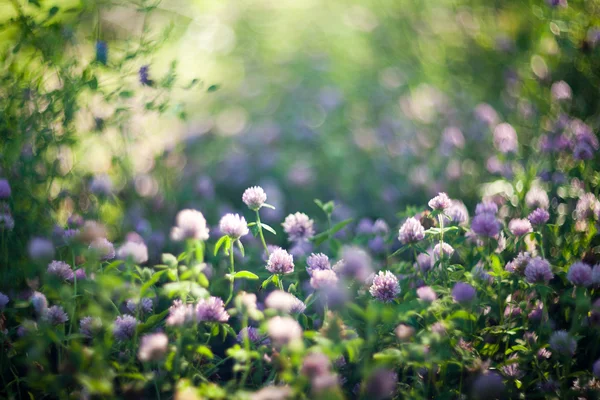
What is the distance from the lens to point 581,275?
3.66ft

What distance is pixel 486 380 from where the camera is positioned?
0.98 metres

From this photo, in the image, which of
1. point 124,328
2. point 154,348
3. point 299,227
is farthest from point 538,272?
point 124,328

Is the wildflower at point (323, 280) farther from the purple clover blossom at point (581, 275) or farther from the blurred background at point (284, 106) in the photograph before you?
the blurred background at point (284, 106)

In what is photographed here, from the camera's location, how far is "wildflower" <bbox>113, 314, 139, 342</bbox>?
111cm

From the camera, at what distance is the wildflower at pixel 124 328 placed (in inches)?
43.6

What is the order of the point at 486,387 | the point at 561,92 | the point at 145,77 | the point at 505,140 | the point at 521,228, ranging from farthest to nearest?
the point at 561,92, the point at 505,140, the point at 145,77, the point at 521,228, the point at 486,387

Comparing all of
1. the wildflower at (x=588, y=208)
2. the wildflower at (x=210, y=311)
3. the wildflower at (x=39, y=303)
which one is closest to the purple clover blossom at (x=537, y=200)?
the wildflower at (x=588, y=208)

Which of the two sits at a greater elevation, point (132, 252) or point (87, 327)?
point (132, 252)

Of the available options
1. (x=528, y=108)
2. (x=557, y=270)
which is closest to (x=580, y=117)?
(x=528, y=108)

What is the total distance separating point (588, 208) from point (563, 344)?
19.2 inches

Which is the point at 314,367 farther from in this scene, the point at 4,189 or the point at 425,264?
the point at 4,189

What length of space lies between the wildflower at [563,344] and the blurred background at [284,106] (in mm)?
655

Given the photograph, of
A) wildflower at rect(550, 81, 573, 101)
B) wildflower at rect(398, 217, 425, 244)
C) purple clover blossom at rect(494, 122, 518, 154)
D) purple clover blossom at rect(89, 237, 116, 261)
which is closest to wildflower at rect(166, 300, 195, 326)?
purple clover blossom at rect(89, 237, 116, 261)

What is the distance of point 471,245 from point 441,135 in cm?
107
